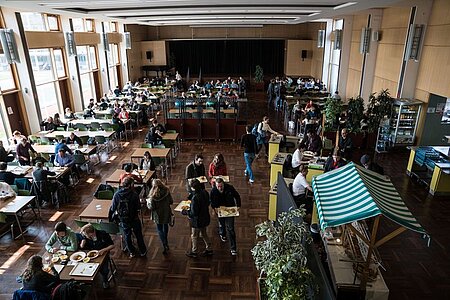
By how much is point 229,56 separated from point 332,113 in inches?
707

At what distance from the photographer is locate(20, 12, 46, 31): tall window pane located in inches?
455

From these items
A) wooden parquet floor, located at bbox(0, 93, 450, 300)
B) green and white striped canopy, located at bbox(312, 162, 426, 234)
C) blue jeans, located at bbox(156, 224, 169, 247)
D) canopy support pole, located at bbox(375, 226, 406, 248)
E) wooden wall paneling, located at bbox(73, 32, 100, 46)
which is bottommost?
wooden parquet floor, located at bbox(0, 93, 450, 300)

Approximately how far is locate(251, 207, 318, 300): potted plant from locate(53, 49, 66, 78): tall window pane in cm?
1332

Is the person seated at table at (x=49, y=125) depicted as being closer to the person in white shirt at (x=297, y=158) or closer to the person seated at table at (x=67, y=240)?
the person seated at table at (x=67, y=240)

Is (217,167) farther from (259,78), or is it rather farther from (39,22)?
(259,78)

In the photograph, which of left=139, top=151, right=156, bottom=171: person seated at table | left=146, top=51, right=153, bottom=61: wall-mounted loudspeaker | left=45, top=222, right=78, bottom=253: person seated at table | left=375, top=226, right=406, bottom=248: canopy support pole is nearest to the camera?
left=375, top=226, right=406, bottom=248: canopy support pole

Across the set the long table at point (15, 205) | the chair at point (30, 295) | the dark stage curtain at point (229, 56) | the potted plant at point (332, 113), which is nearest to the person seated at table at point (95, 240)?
the chair at point (30, 295)

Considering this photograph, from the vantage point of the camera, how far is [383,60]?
13.0 meters

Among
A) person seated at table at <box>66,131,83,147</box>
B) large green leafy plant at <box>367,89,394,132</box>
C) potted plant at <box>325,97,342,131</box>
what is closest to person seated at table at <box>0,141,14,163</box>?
person seated at table at <box>66,131,83,147</box>

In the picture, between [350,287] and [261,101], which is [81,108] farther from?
[350,287]

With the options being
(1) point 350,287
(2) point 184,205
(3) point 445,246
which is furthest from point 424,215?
(2) point 184,205

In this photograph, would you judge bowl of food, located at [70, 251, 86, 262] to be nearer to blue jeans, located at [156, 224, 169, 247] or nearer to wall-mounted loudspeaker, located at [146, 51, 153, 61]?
blue jeans, located at [156, 224, 169, 247]

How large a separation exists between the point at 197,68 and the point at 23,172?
21.1m

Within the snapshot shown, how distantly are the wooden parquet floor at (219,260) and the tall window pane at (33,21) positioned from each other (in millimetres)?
7270
